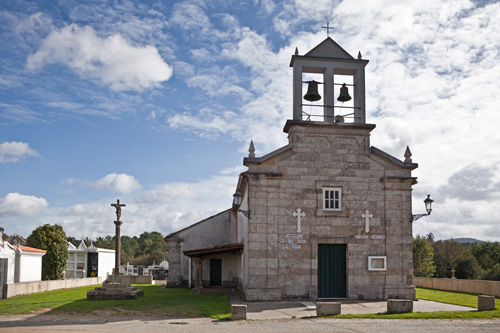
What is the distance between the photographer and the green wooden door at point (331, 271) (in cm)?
1855

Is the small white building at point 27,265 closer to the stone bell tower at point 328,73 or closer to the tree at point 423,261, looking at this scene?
the stone bell tower at point 328,73

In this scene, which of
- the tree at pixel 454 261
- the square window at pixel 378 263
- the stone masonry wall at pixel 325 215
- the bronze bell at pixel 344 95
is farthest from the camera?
the tree at pixel 454 261

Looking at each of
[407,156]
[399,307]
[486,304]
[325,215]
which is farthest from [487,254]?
[399,307]

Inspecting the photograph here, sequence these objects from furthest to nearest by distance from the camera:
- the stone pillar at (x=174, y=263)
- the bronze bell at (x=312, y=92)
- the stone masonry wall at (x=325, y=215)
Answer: the stone pillar at (x=174, y=263), the bronze bell at (x=312, y=92), the stone masonry wall at (x=325, y=215)

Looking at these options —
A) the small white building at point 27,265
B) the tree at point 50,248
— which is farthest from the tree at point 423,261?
the small white building at point 27,265

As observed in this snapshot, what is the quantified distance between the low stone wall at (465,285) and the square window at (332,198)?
8529 millimetres

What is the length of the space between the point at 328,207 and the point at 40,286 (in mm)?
17781

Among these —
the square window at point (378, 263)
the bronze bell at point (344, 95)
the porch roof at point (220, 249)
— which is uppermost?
the bronze bell at point (344, 95)

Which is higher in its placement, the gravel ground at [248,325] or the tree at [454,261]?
the gravel ground at [248,325]

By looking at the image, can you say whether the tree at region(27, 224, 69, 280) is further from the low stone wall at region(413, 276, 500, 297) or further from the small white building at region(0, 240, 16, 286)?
the low stone wall at region(413, 276, 500, 297)

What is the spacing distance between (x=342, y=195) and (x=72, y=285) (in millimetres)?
21466

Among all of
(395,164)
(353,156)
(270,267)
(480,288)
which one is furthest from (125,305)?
(480,288)

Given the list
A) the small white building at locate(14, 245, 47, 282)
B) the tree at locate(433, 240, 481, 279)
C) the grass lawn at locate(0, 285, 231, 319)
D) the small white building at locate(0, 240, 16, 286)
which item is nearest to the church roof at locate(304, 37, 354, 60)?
the grass lawn at locate(0, 285, 231, 319)

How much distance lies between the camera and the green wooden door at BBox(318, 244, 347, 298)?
60.8ft
